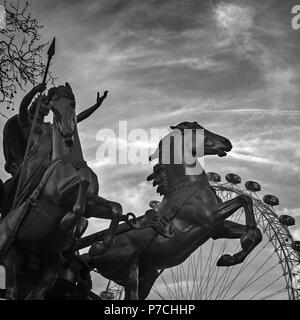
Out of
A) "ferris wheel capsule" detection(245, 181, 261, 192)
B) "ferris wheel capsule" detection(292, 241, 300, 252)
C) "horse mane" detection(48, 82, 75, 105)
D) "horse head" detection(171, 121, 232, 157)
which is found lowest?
"horse mane" detection(48, 82, 75, 105)

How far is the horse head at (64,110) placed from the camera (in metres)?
7.81

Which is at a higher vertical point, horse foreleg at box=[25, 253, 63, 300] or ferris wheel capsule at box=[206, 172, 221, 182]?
ferris wheel capsule at box=[206, 172, 221, 182]

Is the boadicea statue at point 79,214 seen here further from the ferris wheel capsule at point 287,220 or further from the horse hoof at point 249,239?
the ferris wheel capsule at point 287,220

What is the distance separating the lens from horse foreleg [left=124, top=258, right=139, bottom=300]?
909cm

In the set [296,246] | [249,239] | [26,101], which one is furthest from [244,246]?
[296,246]

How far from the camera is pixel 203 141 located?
33.7 feet

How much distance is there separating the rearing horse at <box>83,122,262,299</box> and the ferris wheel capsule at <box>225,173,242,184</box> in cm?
1708

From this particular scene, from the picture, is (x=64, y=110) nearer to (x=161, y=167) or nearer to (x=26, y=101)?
(x=26, y=101)

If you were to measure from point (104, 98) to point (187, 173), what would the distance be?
6.83 ft

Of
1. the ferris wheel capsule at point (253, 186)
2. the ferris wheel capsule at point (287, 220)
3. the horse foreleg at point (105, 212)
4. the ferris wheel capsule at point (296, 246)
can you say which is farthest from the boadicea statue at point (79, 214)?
the ferris wheel capsule at point (296, 246)

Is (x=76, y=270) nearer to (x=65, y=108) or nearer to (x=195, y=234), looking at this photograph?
(x=195, y=234)

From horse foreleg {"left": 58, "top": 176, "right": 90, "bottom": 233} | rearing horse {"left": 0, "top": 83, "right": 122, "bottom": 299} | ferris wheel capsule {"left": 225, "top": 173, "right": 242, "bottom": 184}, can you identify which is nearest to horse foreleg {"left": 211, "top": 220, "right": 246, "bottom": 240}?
rearing horse {"left": 0, "top": 83, "right": 122, "bottom": 299}

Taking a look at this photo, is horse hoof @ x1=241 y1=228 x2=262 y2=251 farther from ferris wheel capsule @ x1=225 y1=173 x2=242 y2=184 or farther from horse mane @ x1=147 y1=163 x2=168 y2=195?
ferris wheel capsule @ x1=225 y1=173 x2=242 y2=184
